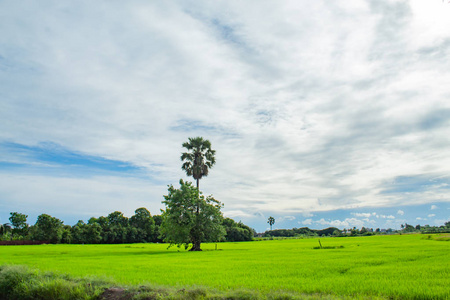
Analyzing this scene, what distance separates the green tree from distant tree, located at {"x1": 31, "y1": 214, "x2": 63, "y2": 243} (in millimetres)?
72141

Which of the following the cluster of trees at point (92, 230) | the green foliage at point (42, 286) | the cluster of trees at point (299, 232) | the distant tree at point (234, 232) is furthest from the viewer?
the cluster of trees at point (299, 232)

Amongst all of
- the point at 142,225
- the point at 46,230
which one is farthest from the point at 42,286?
the point at 142,225

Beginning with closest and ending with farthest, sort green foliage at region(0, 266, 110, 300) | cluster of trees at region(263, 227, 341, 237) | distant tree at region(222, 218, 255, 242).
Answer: green foliage at region(0, 266, 110, 300) < distant tree at region(222, 218, 255, 242) < cluster of trees at region(263, 227, 341, 237)

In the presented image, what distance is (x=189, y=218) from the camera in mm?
43031

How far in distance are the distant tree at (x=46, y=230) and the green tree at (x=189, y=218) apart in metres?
72.1

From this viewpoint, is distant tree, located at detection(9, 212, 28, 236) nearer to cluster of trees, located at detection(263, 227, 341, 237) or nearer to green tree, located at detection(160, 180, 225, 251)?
green tree, located at detection(160, 180, 225, 251)

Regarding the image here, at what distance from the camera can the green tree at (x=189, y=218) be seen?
140ft

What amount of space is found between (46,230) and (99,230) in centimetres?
1748

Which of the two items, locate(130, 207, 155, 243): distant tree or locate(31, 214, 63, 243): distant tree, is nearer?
locate(31, 214, 63, 243): distant tree

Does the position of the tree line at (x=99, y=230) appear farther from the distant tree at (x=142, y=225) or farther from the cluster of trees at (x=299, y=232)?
the cluster of trees at (x=299, y=232)

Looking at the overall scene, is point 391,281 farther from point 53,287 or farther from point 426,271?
point 53,287

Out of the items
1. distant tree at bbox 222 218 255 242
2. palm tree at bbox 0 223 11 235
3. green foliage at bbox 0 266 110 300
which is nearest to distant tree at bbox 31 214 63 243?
palm tree at bbox 0 223 11 235

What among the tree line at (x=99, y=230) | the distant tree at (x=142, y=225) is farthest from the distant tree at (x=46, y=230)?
the distant tree at (x=142, y=225)

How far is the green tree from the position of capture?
42812 mm
